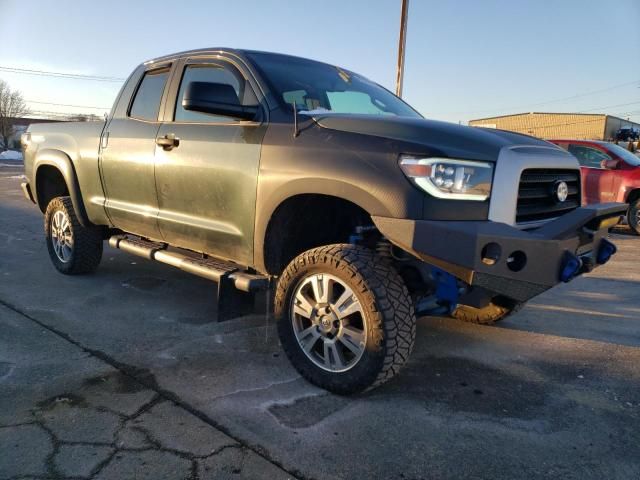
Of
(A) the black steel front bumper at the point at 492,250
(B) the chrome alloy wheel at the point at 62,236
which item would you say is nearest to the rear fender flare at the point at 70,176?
(B) the chrome alloy wheel at the point at 62,236

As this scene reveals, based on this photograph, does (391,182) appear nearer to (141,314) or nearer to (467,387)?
(467,387)

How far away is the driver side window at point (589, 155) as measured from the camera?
9.62 m

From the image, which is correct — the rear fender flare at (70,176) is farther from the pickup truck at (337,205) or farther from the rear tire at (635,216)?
the rear tire at (635,216)

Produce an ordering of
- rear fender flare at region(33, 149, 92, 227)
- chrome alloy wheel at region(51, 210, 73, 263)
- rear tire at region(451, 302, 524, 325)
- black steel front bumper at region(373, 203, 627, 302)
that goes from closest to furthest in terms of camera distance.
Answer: black steel front bumper at region(373, 203, 627, 302)
rear tire at region(451, 302, 524, 325)
rear fender flare at region(33, 149, 92, 227)
chrome alloy wheel at region(51, 210, 73, 263)

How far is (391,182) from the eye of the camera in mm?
2629

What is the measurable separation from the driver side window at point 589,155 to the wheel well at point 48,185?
8.67 metres

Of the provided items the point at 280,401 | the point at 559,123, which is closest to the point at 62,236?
the point at 280,401

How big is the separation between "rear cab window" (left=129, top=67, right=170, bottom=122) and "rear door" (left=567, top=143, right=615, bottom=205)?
307 inches

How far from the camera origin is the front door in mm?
3375

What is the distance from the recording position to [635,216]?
9539 millimetres

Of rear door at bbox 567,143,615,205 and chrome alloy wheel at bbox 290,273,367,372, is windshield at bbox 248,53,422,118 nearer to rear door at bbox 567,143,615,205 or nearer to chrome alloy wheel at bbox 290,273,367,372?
chrome alloy wheel at bbox 290,273,367,372

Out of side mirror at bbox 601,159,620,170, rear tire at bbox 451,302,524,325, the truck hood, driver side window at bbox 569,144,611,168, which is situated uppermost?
driver side window at bbox 569,144,611,168

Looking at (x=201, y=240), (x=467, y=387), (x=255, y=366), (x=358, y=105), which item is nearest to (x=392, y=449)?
(x=467, y=387)

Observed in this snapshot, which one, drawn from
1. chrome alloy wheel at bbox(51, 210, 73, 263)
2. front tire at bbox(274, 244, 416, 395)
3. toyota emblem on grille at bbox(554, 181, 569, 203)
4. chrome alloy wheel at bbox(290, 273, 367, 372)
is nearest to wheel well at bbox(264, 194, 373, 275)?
front tire at bbox(274, 244, 416, 395)
